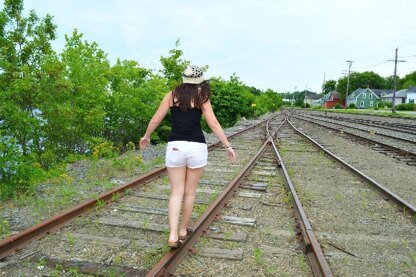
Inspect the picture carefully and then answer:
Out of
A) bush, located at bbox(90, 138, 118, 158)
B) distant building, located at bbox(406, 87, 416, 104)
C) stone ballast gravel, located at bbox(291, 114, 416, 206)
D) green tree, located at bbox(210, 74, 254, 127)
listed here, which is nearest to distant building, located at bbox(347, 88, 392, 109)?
distant building, located at bbox(406, 87, 416, 104)

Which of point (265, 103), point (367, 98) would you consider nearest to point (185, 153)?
point (265, 103)

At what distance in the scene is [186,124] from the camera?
3.84 meters

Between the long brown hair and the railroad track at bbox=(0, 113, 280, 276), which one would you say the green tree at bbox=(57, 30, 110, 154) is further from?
the long brown hair

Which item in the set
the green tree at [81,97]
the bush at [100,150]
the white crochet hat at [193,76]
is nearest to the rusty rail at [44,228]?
the white crochet hat at [193,76]

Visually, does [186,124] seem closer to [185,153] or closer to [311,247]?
[185,153]

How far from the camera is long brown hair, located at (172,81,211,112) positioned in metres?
3.80

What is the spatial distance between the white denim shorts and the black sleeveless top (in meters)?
0.05

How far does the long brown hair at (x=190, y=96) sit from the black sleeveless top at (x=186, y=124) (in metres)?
0.05

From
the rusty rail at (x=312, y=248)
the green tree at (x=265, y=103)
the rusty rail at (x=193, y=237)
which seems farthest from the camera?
the green tree at (x=265, y=103)

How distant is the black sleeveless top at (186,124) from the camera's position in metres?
3.84

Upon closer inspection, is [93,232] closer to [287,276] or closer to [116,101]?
[287,276]

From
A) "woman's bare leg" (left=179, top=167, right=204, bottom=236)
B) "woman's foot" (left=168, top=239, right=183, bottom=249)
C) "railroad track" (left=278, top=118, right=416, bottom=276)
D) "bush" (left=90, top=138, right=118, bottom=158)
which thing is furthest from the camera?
"bush" (left=90, top=138, right=118, bottom=158)

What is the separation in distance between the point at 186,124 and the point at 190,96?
0.28m

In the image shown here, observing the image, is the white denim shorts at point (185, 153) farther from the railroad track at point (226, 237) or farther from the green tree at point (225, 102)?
the green tree at point (225, 102)
